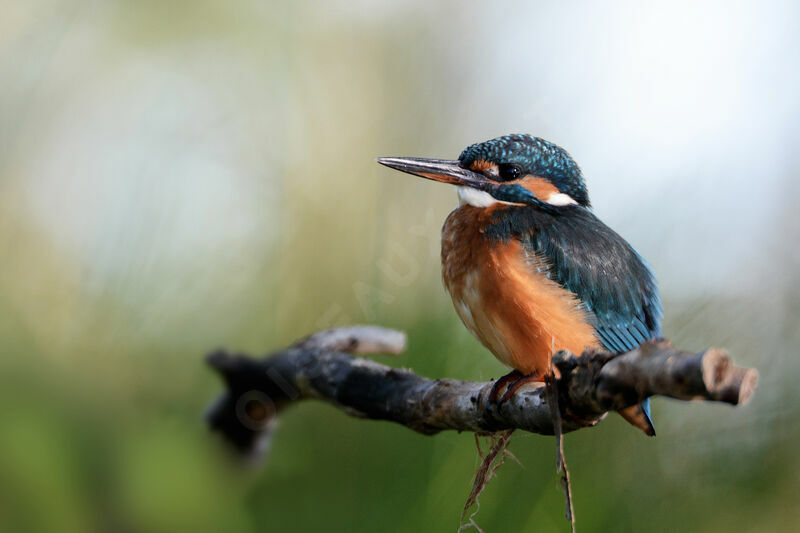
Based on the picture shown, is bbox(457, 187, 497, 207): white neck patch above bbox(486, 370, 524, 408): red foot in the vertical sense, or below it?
above

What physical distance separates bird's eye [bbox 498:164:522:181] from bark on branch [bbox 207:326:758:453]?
1.34 feet

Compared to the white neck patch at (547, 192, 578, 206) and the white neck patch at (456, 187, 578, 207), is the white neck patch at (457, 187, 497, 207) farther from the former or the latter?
the white neck patch at (547, 192, 578, 206)

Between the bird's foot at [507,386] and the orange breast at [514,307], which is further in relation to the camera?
the orange breast at [514,307]

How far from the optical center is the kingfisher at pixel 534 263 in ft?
4.70

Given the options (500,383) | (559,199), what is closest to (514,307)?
(500,383)

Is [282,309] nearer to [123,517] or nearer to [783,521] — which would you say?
[123,517]

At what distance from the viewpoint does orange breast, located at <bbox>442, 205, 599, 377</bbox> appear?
142cm

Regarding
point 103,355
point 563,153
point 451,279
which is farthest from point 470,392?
point 103,355

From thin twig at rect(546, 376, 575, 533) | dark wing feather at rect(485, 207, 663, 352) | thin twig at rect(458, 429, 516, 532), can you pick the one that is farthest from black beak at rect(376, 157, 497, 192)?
thin twig at rect(546, 376, 575, 533)

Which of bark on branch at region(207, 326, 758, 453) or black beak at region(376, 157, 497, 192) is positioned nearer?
bark on branch at region(207, 326, 758, 453)

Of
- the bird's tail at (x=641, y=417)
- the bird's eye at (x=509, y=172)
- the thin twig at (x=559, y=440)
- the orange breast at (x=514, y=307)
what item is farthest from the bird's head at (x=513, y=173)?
the thin twig at (x=559, y=440)

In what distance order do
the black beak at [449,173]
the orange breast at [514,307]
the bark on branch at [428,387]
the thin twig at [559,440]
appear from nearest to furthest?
the bark on branch at [428,387] → the thin twig at [559,440] → the orange breast at [514,307] → the black beak at [449,173]

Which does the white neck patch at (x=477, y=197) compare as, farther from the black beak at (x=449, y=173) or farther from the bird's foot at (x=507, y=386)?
the bird's foot at (x=507, y=386)

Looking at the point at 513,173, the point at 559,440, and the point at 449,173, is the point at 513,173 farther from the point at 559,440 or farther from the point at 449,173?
the point at 559,440
